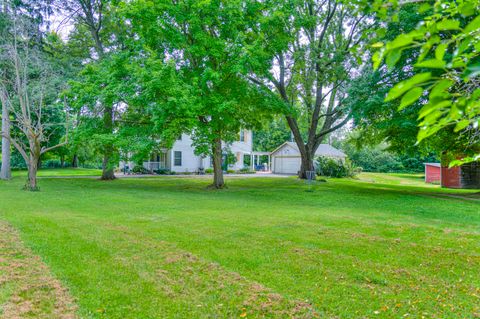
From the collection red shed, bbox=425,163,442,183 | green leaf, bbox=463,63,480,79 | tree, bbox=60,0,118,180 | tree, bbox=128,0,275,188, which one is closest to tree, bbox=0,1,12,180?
tree, bbox=60,0,118,180

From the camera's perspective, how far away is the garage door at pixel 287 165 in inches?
1422

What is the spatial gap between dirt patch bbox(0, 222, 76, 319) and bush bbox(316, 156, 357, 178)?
2813 cm

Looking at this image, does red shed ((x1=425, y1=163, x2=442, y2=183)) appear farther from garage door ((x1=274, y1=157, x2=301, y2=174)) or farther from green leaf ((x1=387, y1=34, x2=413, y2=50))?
green leaf ((x1=387, y1=34, x2=413, y2=50))

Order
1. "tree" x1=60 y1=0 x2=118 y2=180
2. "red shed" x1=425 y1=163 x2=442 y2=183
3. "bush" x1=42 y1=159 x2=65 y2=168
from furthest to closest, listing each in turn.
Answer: "bush" x1=42 y1=159 x2=65 y2=168, "red shed" x1=425 y1=163 x2=442 y2=183, "tree" x1=60 y1=0 x2=118 y2=180

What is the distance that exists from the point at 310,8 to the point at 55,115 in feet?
67.3

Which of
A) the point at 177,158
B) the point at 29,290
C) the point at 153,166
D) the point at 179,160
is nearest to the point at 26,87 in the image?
the point at 29,290

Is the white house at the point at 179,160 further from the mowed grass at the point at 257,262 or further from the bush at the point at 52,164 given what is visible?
the mowed grass at the point at 257,262

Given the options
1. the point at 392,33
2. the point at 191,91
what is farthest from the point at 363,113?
the point at 191,91

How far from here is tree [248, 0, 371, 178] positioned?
55.2ft

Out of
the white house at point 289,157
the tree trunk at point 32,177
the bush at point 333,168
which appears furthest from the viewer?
the white house at point 289,157

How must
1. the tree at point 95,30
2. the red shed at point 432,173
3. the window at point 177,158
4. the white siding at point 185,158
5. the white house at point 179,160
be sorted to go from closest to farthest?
1. the tree at point 95,30
2. the red shed at point 432,173
3. the white house at point 179,160
4. the white siding at point 185,158
5. the window at point 177,158

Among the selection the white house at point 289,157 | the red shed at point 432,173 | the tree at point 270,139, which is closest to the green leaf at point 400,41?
the red shed at point 432,173

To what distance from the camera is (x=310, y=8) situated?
852 inches

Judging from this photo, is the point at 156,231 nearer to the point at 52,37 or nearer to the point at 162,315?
the point at 162,315
